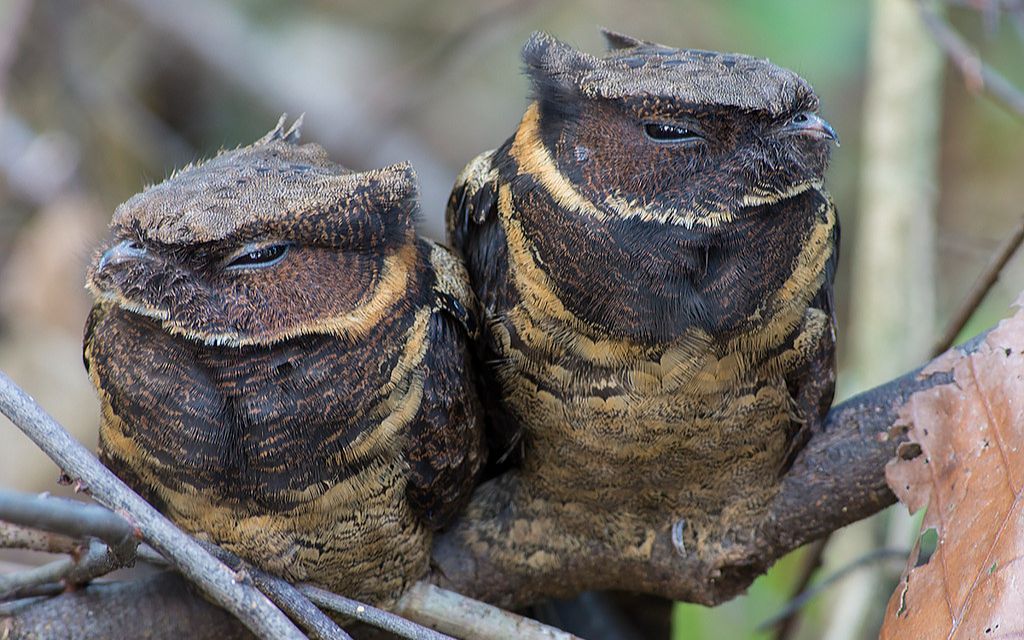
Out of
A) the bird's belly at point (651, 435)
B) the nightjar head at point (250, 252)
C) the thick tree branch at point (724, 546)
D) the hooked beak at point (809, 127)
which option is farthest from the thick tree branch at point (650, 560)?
the nightjar head at point (250, 252)

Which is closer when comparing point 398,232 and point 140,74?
point 398,232

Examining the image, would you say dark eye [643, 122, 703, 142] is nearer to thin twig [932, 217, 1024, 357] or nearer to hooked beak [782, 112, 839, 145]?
hooked beak [782, 112, 839, 145]

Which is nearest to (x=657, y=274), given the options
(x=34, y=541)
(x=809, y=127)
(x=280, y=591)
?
(x=809, y=127)

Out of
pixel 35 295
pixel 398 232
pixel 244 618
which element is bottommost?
pixel 35 295

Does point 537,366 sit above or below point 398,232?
below

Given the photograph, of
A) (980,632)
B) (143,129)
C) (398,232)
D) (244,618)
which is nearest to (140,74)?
(143,129)

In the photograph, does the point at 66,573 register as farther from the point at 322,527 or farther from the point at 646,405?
the point at 646,405

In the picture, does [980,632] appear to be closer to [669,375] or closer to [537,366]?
[669,375]
